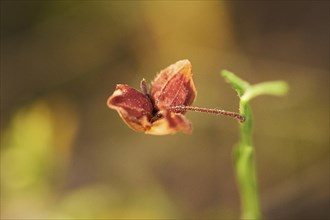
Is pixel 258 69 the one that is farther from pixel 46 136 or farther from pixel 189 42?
pixel 46 136

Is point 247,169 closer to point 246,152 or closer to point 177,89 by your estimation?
point 246,152

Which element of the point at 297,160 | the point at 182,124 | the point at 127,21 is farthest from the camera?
the point at 127,21

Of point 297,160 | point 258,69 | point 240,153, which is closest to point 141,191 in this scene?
point 297,160

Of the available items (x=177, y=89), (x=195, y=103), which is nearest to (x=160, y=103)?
(x=177, y=89)

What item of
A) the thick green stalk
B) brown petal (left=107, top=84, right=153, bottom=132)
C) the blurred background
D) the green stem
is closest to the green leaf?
the thick green stalk

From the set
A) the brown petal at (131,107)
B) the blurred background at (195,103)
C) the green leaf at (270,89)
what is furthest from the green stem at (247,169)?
the blurred background at (195,103)

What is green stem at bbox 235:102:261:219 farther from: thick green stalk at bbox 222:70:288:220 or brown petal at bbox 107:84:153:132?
brown petal at bbox 107:84:153:132
